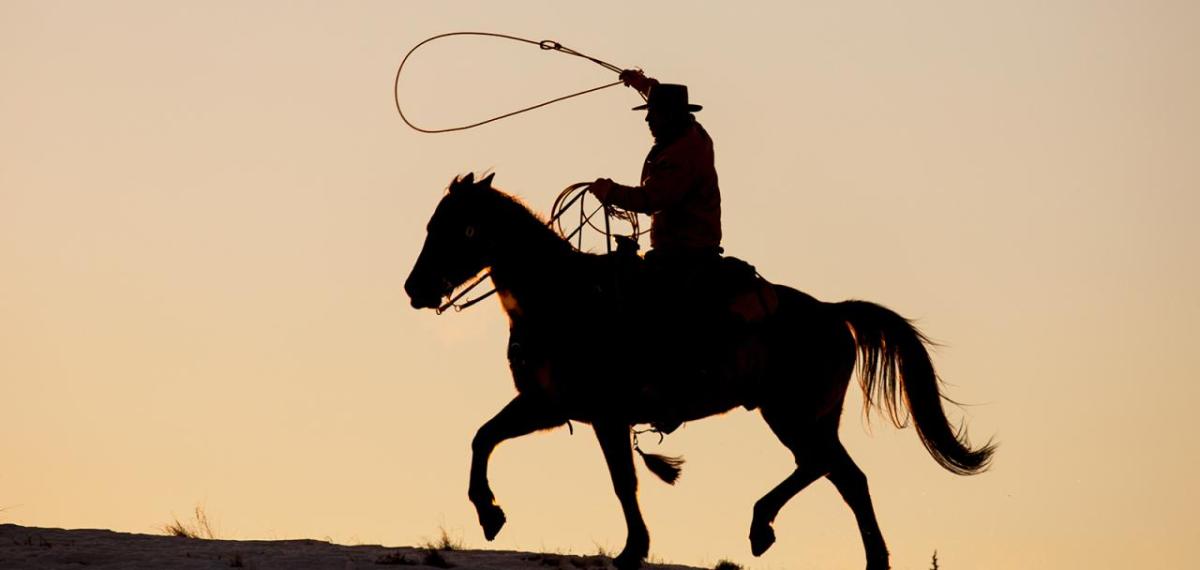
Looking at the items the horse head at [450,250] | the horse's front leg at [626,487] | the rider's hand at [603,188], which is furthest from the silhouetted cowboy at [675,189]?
the horse's front leg at [626,487]

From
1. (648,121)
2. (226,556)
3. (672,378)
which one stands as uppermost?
(648,121)

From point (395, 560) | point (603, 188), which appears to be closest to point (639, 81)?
point (603, 188)

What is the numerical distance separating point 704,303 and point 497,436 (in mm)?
1798

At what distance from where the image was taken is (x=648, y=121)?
17391 mm

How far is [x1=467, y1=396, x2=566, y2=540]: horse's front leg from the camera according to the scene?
17.0 m

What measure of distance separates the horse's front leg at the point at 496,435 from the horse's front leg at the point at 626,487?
42 centimetres

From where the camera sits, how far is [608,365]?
55.8ft

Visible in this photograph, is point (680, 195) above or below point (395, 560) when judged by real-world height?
above

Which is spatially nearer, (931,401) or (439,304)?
(439,304)

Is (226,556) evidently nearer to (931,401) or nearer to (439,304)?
(439,304)

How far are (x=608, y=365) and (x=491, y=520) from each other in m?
1.38

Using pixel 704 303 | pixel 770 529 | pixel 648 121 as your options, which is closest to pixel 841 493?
pixel 770 529

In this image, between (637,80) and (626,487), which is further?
(637,80)

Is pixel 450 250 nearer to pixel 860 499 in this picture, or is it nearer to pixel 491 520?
pixel 491 520
